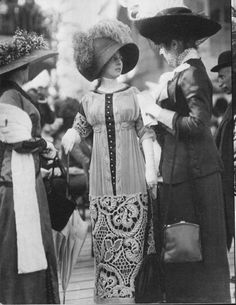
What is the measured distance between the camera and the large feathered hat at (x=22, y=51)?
5.20m

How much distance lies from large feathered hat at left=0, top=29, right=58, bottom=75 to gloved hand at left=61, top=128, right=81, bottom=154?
2.24ft

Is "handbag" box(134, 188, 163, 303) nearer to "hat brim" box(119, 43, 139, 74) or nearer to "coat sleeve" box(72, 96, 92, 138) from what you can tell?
"coat sleeve" box(72, 96, 92, 138)

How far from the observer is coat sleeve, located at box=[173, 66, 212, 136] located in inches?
199

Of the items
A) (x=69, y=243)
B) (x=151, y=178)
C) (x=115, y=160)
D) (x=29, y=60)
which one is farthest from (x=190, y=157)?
(x=29, y=60)

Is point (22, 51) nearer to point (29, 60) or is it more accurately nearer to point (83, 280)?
point (29, 60)

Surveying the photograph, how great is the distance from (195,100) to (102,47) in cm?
91

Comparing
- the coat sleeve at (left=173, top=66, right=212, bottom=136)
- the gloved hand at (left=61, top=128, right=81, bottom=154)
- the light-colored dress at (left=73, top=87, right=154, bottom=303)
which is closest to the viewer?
the coat sleeve at (left=173, top=66, right=212, bottom=136)

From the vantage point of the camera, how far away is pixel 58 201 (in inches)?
208

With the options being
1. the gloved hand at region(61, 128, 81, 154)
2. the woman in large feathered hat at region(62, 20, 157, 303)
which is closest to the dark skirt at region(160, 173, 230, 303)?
the woman in large feathered hat at region(62, 20, 157, 303)

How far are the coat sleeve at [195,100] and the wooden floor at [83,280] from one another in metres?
1.20

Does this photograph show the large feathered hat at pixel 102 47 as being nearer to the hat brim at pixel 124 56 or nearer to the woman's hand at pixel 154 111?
the hat brim at pixel 124 56

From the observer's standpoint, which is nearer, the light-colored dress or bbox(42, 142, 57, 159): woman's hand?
the light-colored dress

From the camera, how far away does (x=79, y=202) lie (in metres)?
5.43

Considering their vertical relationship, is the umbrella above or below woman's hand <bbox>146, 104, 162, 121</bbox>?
→ below
